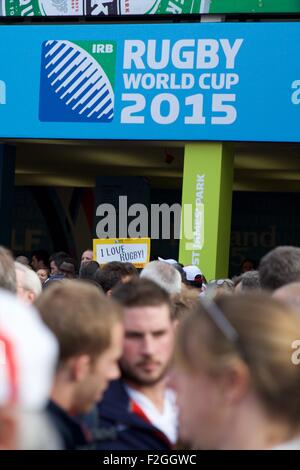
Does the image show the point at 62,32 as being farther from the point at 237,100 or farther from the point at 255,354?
the point at 255,354

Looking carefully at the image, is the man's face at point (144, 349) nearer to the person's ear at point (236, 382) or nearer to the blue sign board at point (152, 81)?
the person's ear at point (236, 382)

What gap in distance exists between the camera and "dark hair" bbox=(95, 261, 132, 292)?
820cm

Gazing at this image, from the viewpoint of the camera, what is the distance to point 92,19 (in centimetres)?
1941

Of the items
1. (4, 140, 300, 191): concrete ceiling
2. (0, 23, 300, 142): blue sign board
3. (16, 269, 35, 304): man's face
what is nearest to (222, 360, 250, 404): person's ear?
(16, 269, 35, 304): man's face

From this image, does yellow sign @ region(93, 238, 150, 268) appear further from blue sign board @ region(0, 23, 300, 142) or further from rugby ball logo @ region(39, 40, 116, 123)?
rugby ball logo @ region(39, 40, 116, 123)

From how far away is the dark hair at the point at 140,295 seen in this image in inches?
154

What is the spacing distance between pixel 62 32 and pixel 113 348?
16169mm

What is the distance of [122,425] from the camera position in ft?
11.6

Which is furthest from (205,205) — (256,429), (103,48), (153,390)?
(256,429)

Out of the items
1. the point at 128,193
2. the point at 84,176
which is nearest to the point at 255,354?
the point at 128,193

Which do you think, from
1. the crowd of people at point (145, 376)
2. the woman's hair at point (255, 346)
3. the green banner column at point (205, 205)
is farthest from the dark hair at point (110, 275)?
the green banner column at point (205, 205)

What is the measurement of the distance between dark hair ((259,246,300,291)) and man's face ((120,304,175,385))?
2058mm

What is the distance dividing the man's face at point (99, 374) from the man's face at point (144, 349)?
831 millimetres

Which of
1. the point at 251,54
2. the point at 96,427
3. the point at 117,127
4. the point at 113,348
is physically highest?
the point at 251,54
